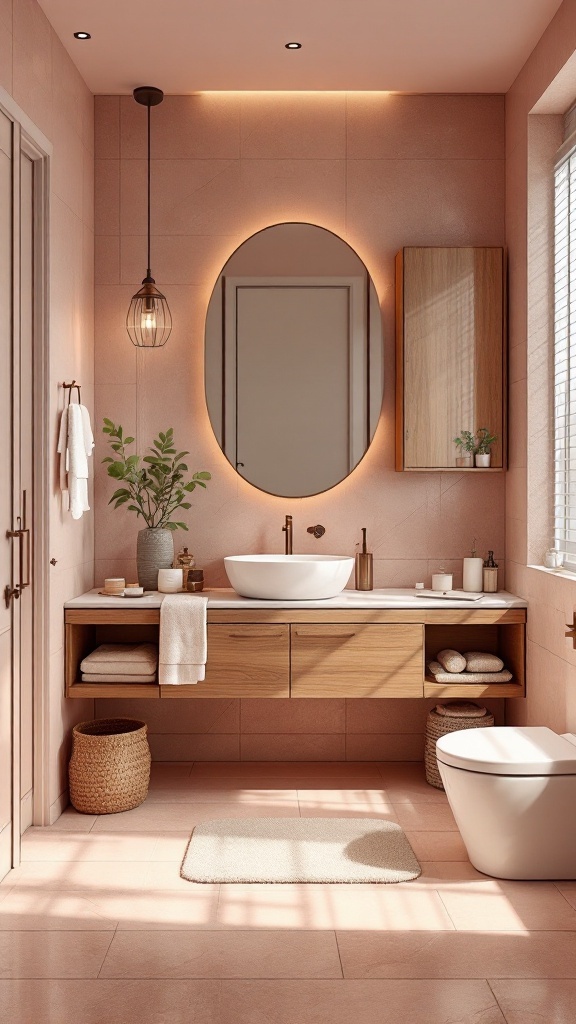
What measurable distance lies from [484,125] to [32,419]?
2316 mm

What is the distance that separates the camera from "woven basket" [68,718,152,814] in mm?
3396

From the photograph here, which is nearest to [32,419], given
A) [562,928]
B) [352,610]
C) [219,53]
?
[352,610]

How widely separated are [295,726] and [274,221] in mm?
2194

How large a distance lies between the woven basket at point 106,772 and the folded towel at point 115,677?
195mm

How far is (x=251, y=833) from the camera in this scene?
10.5 feet

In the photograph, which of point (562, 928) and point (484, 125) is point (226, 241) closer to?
point (484, 125)

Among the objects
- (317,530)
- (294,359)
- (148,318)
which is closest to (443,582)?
(317,530)

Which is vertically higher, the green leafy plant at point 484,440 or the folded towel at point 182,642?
the green leafy plant at point 484,440

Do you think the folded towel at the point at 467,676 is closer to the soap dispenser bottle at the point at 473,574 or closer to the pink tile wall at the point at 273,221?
the soap dispenser bottle at the point at 473,574

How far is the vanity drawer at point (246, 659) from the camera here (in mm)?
3494

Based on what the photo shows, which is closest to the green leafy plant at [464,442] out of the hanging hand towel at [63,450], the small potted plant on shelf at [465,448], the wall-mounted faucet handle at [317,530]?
the small potted plant on shelf at [465,448]

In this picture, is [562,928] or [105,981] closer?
[105,981]

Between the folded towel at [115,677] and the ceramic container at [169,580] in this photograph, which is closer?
the folded towel at [115,677]

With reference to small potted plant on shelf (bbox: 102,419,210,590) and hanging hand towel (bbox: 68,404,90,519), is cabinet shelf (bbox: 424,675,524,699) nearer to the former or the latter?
small potted plant on shelf (bbox: 102,419,210,590)
